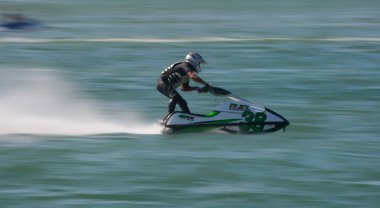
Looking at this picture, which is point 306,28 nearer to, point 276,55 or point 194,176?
point 276,55

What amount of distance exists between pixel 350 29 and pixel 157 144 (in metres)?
30.4

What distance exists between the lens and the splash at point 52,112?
64.6 feet

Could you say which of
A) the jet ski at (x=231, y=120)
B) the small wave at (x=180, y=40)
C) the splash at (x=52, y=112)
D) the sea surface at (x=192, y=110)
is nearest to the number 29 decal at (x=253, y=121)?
the jet ski at (x=231, y=120)

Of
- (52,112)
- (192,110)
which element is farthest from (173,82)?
(52,112)

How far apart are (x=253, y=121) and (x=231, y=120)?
0.41 meters

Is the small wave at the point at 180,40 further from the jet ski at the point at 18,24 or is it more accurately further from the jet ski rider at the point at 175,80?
the jet ski rider at the point at 175,80

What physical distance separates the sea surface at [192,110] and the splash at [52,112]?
5 centimetres

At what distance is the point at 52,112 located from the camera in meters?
22.8

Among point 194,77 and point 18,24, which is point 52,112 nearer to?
point 194,77

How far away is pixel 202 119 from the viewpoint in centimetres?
1789

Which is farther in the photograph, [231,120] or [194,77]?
[231,120]

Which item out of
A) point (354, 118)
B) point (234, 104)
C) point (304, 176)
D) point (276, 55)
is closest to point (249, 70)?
point (276, 55)

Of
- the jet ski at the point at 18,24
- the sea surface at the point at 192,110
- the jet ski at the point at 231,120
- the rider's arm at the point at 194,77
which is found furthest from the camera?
the jet ski at the point at 18,24

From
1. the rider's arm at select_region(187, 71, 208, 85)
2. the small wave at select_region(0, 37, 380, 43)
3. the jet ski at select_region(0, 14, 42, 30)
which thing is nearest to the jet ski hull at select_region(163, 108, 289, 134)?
the rider's arm at select_region(187, 71, 208, 85)
